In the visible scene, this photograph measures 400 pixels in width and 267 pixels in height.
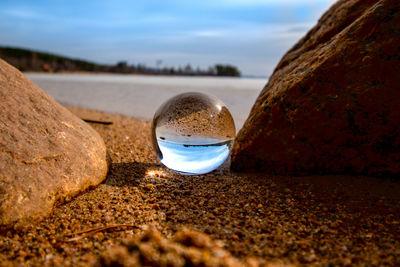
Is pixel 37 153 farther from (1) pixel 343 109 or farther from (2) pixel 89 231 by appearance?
(1) pixel 343 109

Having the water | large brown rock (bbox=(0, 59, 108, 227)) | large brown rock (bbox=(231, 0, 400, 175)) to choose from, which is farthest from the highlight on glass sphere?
large brown rock (bbox=(0, 59, 108, 227))

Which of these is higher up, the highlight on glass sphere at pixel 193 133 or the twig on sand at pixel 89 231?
the highlight on glass sphere at pixel 193 133

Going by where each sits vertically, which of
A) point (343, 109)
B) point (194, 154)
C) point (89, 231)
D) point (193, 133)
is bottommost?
point (89, 231)

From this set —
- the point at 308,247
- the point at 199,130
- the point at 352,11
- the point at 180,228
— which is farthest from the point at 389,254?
the point at 352,11

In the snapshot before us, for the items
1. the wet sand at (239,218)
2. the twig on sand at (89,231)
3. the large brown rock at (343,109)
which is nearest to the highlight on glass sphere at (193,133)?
the wet sand at (239,218)

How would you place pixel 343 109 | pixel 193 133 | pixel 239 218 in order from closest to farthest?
pixel 239 218 < pixel 343 109 < pixel 193 133

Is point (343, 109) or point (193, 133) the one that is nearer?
point (343, 109)

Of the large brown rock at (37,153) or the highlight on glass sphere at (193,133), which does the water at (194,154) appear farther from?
the large brown rock at (37,153)

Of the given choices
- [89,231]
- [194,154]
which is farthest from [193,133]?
[89,231]

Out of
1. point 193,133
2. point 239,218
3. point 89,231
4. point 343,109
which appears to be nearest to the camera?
point 89,231
